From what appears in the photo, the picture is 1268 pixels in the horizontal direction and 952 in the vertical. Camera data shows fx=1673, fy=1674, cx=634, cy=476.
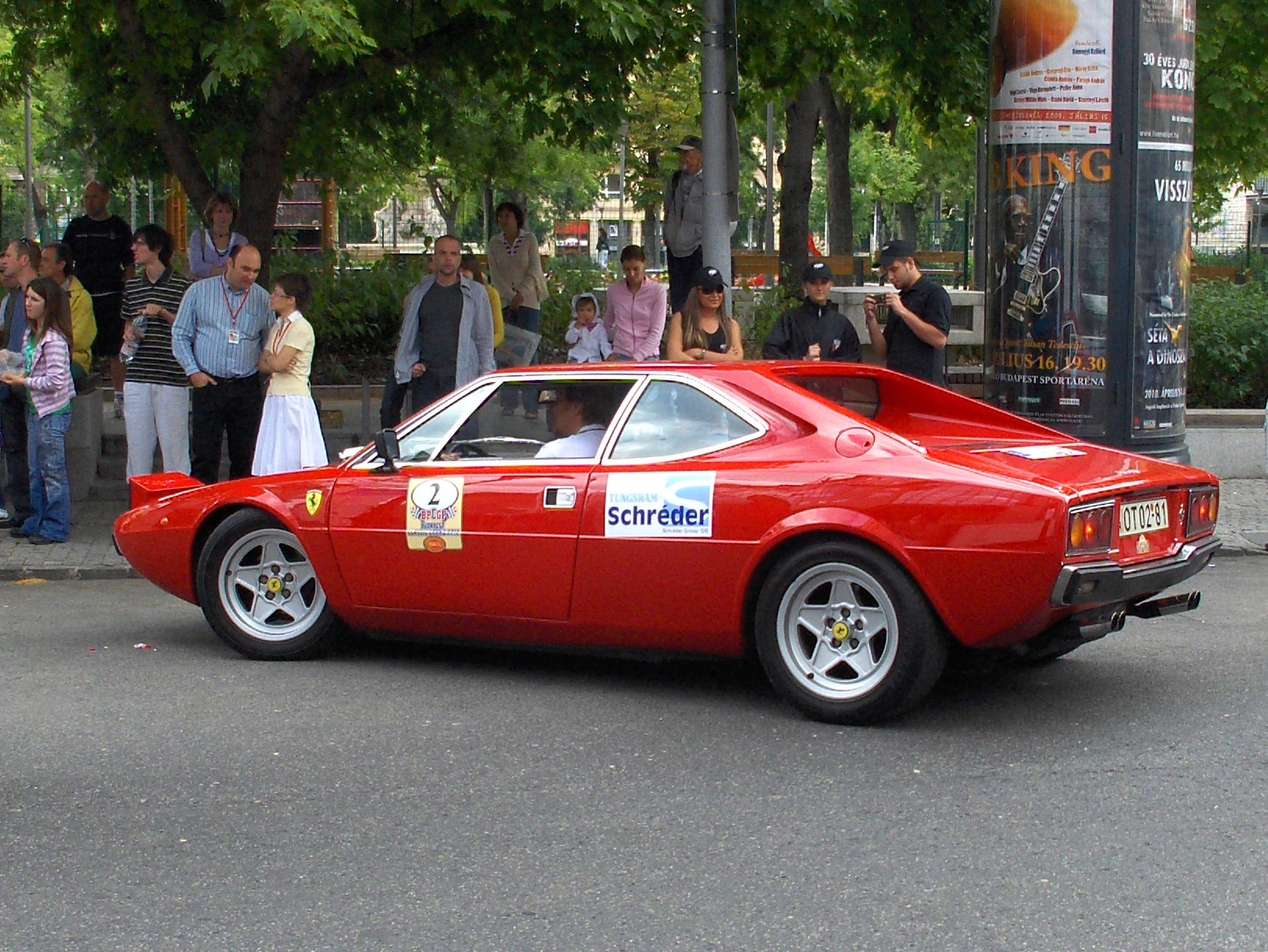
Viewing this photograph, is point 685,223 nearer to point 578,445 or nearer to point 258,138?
point 258,138

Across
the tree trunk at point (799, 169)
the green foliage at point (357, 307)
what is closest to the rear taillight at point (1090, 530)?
the green foliage at point (357, 307)

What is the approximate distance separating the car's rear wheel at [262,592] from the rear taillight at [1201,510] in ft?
11.7

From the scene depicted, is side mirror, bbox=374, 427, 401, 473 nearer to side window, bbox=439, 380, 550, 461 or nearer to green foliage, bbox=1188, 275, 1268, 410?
side window, bbox=439, 380, 550, 461

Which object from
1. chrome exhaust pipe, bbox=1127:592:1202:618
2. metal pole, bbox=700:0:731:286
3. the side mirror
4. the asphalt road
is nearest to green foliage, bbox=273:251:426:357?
metal pole, bbox=700:0:731:286

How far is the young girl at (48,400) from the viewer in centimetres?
1061

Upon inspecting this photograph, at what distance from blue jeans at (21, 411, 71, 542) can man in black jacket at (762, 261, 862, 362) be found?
14.9 ft

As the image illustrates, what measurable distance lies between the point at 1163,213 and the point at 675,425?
20.3ft

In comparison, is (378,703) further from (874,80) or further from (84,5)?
(874,80)

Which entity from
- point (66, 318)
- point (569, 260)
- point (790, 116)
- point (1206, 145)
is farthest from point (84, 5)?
point (1206, 145)

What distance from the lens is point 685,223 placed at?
13.0 m

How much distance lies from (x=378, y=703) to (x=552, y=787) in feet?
4.67

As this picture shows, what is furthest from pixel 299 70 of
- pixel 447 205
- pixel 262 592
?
pixel 447 205

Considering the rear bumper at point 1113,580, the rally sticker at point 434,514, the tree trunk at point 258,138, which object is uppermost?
the tree trunk at point 258,138

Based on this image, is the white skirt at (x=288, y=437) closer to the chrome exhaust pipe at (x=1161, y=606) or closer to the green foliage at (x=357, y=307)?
the chrome exhaust pipe at (x=1161, y=606)
